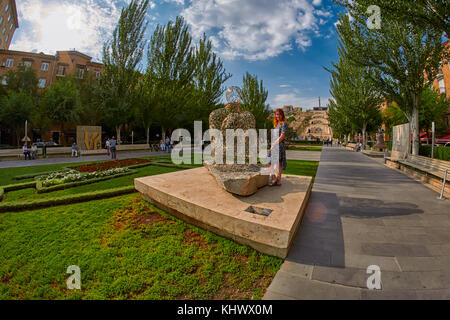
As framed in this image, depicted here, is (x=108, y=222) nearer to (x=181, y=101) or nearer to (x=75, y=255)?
(x=75, y=255)

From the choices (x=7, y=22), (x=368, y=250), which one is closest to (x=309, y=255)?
(x=368, y=250)

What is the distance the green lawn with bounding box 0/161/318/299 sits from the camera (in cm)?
254

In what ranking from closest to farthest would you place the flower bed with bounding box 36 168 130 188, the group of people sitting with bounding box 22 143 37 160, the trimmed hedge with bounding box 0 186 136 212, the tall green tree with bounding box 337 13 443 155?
the trimmed hedge with bounding box 0 186 136 212
the flower bed with bounding box 36 168 130 188
the tall green tree with bounding box 337 13 443 155
the group of people sitting with bounding box 22 143 37 160

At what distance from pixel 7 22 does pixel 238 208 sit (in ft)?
182

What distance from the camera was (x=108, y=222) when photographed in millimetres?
4254

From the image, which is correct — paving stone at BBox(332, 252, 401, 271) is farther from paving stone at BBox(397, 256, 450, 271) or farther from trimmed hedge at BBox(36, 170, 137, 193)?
trimmed hedge at BBox(36, 170, 137, 193)

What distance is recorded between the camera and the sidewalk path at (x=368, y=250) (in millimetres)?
2416

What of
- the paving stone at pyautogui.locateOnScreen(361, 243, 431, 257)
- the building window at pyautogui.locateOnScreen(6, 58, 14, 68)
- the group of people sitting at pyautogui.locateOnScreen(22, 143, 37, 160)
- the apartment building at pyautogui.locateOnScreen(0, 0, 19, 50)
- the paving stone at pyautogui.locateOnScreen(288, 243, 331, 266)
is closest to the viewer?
the paving stone at pyautogui.locateOnScreen(288, 243, 331, 266)

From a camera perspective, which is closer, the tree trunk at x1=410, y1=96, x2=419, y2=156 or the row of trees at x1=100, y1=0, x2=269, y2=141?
the tree trunk at x1=410, y1=96, x2=419, y2=156

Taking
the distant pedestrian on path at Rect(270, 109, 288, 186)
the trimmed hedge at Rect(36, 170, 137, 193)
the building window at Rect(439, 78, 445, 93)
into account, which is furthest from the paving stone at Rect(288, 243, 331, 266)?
the building window at Rect(439, 78, 445, 93)

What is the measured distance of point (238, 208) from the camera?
3672mm

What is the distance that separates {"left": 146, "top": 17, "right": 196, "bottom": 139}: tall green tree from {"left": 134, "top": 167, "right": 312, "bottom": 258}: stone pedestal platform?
21.7 m

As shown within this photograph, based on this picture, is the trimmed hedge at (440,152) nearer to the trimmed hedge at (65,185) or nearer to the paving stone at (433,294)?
the paving stone at (433,294)
